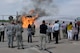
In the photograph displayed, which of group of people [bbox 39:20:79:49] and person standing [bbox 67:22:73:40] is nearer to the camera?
group of people [bbox 39:20:79:49]

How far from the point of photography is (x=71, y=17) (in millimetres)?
66562

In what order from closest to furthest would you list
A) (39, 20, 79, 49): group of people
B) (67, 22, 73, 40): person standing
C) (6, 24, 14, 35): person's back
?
(6, 24, 14, 35): person's back < (39, 20, 79, 49): group of people < (67, 22, 73, 40): person standing

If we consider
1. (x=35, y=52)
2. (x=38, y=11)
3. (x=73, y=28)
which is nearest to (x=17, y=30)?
(x=35, y=52)

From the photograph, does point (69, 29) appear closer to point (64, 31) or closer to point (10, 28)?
point (64, 31)

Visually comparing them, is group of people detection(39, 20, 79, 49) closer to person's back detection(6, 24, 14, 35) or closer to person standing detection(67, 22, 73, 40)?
person standing detection(67, 22, 73, 40)

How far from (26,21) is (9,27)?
41568 mm

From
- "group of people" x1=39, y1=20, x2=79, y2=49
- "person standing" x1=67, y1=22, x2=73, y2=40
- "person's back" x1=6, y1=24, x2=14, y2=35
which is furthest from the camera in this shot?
"person standing" x1=67, y1=22, x2=73, y2=40

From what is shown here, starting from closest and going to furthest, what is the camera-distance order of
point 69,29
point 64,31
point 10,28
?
1. point 10,28
2. point 69,29
3. point 64,31

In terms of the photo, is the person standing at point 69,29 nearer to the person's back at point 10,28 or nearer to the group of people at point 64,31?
the group of people at point 64,31

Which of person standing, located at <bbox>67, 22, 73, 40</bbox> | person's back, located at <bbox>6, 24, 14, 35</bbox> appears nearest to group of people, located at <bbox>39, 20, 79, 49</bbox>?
person standing, located at <bbox>67, 22, 73, 40</bbox>

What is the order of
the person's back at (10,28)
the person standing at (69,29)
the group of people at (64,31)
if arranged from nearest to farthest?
the person's back at (10,28) < the group of people at (64,31) < the person standing at (69,29)

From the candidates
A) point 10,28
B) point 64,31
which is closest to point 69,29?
point 64,31

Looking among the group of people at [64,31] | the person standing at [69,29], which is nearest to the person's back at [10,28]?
the group of people at [64,31]

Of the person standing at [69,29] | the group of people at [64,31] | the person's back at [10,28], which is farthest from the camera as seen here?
the person standing at [69,29]
